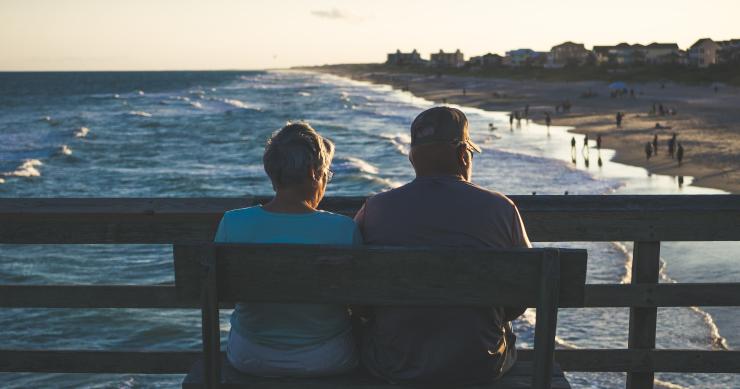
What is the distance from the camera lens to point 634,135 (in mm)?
40406

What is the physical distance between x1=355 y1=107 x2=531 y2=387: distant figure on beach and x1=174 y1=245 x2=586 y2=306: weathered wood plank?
0.17 m

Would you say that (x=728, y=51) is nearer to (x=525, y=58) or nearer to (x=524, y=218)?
(x=525, y=58)

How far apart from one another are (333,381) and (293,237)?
1.77 ft

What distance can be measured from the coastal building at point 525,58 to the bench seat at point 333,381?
174m

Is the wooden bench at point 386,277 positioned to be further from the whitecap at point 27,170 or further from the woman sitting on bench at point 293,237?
the whitecap at point 27,170

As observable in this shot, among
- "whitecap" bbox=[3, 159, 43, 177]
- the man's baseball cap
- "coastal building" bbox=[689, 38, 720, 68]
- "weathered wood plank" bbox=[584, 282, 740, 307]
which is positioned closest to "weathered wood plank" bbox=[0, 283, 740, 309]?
"weathered wood plank" bbox=[584, 282, 740, 307]

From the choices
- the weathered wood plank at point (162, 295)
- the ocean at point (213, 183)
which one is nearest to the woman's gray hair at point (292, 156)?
the weathered wood plank at point (162, 295)

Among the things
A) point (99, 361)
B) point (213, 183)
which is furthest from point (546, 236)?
point (213, 183)

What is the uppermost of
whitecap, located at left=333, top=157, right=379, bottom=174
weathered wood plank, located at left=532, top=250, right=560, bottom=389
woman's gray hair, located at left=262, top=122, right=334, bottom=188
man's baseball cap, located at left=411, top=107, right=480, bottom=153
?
man's baseball cap, located at left=411, top=107, right=480, bottom=153

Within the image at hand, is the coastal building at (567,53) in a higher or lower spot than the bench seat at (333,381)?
higher

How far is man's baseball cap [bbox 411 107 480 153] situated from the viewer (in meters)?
2.90

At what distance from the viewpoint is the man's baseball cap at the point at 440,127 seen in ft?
9.50

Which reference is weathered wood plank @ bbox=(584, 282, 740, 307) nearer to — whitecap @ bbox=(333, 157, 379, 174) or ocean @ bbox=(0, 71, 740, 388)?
ocean @ bbox=(0, 71, 740, 388)

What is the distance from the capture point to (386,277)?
Answer: 2.59m
